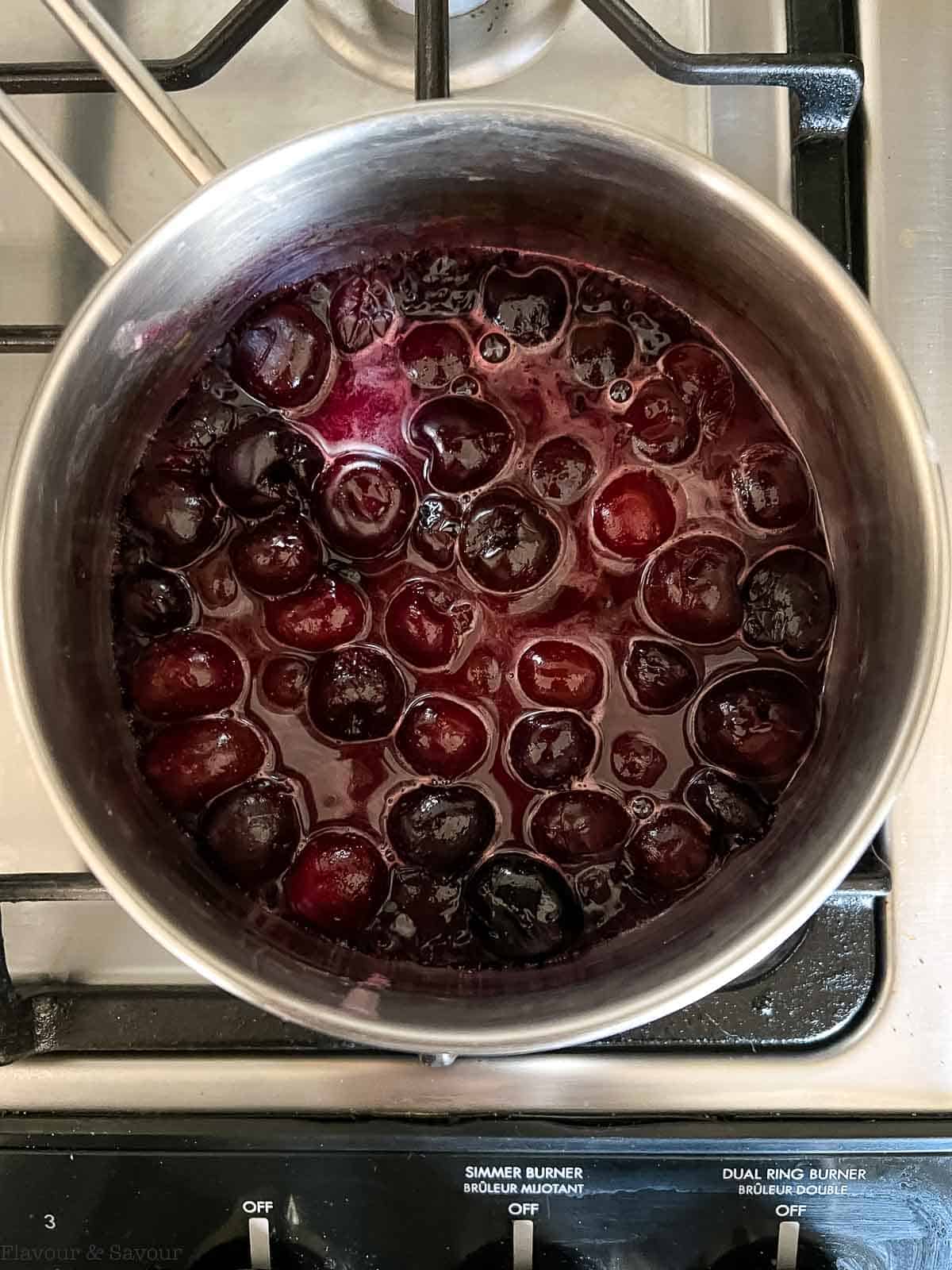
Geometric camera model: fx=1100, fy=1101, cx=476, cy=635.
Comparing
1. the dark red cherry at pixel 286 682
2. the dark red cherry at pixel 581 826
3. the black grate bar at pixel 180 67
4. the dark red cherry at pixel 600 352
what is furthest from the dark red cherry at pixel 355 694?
the black grate bar at pixel 180 67

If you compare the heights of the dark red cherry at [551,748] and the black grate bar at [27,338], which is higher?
the black grate bar at [27,338]

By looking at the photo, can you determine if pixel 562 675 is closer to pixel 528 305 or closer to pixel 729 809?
pixel 729 809

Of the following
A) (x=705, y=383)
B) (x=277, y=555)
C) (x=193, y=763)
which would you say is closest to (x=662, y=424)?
(x=705, y=383)

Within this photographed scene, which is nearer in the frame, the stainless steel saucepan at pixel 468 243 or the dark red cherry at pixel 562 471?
the stainless steel saucepan at pixel 468 243

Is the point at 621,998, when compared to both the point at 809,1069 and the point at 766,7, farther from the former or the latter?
the point at 766,7

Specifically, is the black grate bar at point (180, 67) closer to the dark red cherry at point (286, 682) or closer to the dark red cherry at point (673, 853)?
the dark red cherry at point (286, 682)
